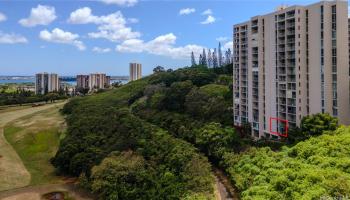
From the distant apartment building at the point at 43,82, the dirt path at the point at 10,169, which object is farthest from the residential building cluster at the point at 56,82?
the dirt path at the point at 10,169

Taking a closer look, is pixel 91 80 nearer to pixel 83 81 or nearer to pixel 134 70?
pixel 83 81

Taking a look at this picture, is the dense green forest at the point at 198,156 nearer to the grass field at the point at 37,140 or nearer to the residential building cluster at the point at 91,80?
the grass field at the point at 37,140

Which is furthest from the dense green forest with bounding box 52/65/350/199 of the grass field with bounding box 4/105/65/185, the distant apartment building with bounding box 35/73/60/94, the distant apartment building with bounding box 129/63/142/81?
the distant apartment building with bounding box 129/63/142/81

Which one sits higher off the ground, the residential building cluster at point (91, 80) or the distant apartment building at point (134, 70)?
the distant apartment building at point (134, 70)

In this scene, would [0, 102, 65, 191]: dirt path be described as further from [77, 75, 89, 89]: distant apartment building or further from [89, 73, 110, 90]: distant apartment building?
[89, 73, 110, 90]: distant apartment building

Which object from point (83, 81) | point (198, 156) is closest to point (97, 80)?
point (83, 81)

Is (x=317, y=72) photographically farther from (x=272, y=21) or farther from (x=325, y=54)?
(x=272, y=21)

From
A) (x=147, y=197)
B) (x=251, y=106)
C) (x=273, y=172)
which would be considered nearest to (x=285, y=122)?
(x=251, y=106)
